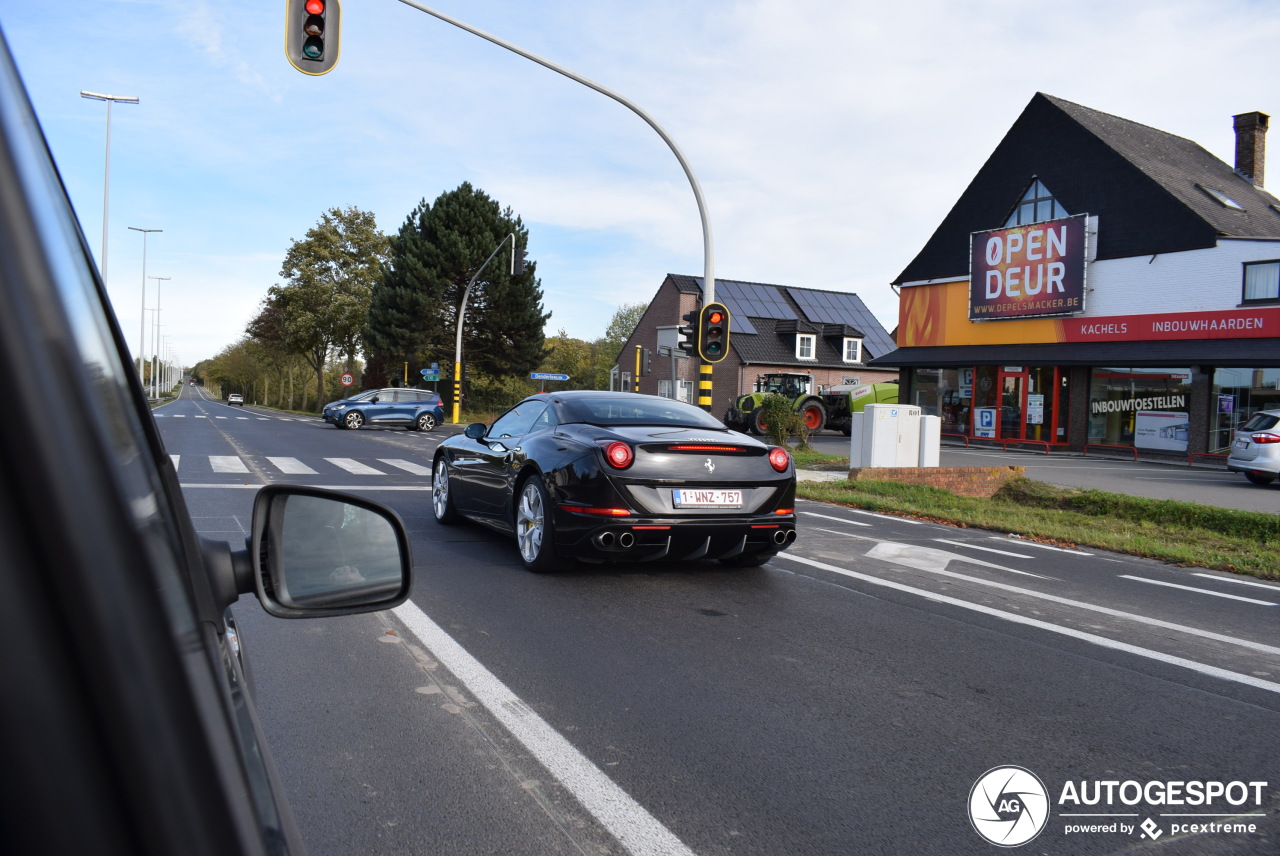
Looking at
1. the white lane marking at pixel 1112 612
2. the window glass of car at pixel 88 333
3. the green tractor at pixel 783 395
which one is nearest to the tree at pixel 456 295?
the green tractor at pixel 783 395

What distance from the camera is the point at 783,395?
23.5m

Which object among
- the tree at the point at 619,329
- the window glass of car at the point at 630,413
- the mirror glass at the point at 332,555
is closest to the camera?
the mirror glass at the point at 332,555

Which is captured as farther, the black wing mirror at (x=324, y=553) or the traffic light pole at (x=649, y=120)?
the traffic light pole at (x=649, y=120)

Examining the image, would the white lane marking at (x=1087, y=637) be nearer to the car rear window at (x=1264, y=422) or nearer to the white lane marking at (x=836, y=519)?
the white lane marking at (x=836, y=519)

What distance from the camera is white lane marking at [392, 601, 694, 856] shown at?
2.83 m

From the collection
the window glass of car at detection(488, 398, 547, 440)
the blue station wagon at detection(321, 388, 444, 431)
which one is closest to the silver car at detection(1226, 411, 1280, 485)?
the window glass of car at detection(488, 398, 547, 440)

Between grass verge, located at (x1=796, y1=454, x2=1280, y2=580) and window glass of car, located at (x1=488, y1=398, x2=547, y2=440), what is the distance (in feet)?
18.6

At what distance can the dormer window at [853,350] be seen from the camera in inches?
2195

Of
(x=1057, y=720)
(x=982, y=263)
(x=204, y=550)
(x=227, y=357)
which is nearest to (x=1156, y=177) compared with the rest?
(x=982, y=263)

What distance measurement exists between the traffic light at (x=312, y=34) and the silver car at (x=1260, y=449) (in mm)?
16267

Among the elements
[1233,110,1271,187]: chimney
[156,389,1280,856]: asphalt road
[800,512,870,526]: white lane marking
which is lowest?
[800,512,870,526]: white lane marking

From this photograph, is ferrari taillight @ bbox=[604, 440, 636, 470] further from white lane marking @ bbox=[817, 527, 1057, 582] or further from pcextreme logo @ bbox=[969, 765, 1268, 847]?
pcextreme logo @ bbox=[969, 765, 1268, 847]

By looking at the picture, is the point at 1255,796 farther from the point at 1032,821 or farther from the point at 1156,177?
the point at 1156,177

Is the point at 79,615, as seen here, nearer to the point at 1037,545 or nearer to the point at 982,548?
the point at 982,548
